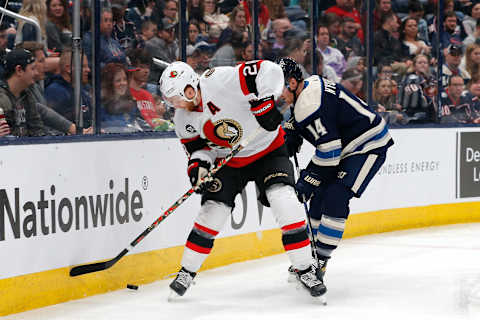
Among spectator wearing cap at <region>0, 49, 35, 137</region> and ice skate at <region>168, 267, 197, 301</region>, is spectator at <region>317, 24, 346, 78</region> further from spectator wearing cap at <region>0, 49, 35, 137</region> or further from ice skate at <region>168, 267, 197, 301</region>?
ice skate at <region>168, 267, 197, 301</region>

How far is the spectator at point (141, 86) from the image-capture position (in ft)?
17.8

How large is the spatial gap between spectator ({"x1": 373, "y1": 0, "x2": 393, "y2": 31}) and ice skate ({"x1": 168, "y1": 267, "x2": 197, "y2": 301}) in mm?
3969

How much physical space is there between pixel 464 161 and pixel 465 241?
134 centimetres

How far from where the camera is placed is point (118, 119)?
521 cm

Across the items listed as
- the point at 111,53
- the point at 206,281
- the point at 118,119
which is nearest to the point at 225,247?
the point at 206,281

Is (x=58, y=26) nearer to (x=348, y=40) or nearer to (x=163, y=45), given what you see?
(x=163, y=45)

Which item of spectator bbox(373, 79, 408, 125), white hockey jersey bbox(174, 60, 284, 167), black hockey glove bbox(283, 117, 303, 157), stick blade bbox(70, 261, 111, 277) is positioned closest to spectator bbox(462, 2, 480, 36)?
spectator bbox(373, 79, 408, 125)

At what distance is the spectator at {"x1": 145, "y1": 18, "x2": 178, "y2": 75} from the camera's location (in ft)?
18.4

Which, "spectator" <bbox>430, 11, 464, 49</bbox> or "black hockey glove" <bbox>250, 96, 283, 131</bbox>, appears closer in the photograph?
"black hockey glove" <bbox>250, 96, 283, 131</bbox>

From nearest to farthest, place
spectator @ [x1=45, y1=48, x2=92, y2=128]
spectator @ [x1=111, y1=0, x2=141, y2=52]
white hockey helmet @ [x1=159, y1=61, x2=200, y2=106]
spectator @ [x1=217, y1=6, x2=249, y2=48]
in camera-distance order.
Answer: white hockey helmet @ [x1=159, y1=61, x2=200, y2=106] < spectator @ [x1=45, y1=48, x2=92, y2=128] < spectator @ [x1=111, y1=0, x2=141, y2=52] < spectator @ [x1=217, y1=6, x2=249, y2=48]

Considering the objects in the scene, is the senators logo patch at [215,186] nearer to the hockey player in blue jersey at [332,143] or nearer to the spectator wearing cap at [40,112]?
the hockey player in blue jersey at [332,143]

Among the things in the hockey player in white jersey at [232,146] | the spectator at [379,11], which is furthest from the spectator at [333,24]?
the hockey player in white jersey at [232,146]

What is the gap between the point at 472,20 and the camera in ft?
26.9

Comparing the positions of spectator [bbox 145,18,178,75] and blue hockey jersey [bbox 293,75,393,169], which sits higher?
spectator [bbox 145,18,178,75]
